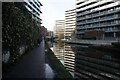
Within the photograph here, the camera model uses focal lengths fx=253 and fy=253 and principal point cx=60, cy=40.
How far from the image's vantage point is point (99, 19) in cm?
9012

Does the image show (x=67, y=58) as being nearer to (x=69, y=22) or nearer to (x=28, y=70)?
(x=28, y=70)

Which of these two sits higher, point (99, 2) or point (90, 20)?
point (99, 2)

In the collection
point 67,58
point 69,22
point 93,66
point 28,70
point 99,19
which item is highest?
point 69,22

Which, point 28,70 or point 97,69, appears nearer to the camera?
point 28,70

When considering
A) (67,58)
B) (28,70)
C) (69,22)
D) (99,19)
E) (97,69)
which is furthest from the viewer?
(69,22)

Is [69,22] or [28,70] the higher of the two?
[69,22]

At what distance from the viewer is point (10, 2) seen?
1182 centimetres

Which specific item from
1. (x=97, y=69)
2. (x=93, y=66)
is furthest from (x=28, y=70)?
(x=93, y=66)

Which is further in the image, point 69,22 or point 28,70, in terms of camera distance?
point 69,22

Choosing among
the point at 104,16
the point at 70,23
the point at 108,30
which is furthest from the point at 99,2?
the point at 70,23

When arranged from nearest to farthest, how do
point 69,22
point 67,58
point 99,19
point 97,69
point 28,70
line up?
point 28,70 < point 97,69 < point 67,58 < point 99,19 < point 69,22

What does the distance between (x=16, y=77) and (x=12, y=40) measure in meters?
1.90

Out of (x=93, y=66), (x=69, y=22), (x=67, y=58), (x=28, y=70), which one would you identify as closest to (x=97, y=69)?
(x=93, y=66)

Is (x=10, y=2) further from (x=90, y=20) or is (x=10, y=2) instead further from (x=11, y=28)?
(x=90, y=20)
